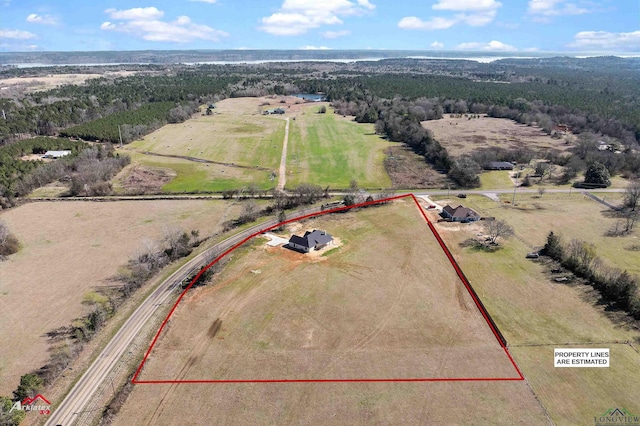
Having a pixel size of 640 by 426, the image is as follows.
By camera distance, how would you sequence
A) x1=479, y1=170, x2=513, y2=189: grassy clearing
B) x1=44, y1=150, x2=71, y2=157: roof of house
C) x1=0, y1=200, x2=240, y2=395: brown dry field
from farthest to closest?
x1=44, y1=150, x2=71, y2=157: roof of house
x1=479, y1=170, x2=513, y2=189: grassy clearing
x1=0, y1=200, x2=240, y2=395: brown dry field

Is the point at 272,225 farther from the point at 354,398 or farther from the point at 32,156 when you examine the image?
the point at 32,156

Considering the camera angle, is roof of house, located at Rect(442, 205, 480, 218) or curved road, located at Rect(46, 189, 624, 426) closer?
curved road, located at Rect(46, 189, 624, 426)

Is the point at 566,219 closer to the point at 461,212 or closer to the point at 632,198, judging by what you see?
the point at 632,198

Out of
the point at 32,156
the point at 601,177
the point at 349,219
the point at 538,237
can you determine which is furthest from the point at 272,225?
the point at 32,156

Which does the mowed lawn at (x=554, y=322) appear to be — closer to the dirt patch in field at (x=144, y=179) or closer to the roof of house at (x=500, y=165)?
the roof of house at (x=500, y=165)

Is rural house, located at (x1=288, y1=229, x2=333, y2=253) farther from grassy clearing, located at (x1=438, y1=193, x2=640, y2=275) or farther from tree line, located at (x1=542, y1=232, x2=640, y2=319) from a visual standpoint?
tree line, located at (x1=542, y1=232, x2=640, y2=319)

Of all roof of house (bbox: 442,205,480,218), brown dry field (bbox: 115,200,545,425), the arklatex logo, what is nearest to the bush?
brown dry field (bbox: 115,200,545,425)

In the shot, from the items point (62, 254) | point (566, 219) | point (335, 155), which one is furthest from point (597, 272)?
point (335, 155)

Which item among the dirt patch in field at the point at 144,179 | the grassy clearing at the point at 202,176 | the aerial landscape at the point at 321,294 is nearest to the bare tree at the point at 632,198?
the aerial landscape at the point at 321,294
